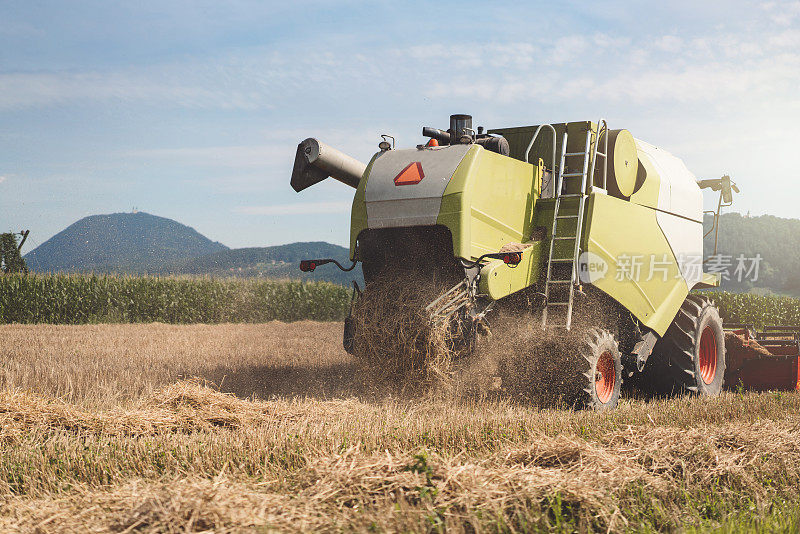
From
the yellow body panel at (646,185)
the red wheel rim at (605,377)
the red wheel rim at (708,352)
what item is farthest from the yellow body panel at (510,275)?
the red wheel rim at (708,352)

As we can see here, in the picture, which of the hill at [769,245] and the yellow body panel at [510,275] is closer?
the yellow body panel at [510,275]

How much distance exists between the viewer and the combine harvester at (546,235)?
617 centimetres

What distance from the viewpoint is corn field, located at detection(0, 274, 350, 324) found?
65.3 feet

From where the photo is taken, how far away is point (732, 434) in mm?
4828

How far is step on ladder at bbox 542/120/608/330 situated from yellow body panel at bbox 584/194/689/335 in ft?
0.45

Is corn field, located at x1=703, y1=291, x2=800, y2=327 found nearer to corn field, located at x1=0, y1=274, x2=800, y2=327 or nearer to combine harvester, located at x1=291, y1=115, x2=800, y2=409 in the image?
corn field, located at x1=0, y1=274, x2=800, y2=327

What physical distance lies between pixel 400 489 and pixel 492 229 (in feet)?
10.7

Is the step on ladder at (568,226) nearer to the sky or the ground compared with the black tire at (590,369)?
nearer to the sky

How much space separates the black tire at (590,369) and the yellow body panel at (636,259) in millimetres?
520

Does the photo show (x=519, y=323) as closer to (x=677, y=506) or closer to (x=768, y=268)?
(x=677, y=506)

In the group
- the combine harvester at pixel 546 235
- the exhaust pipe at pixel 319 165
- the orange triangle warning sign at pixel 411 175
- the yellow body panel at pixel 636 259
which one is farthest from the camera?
the exhaust pipe at pixel 319 165

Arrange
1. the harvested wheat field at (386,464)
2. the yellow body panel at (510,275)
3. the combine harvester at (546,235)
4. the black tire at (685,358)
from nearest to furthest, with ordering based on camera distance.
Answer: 1. the harvested wheat field at (386,464)
2. the yellow body panel at (510,275)
3. the combine harvester at (546,235)
4. the black tire at (685,358)

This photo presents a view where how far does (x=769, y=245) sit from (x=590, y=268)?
105 m

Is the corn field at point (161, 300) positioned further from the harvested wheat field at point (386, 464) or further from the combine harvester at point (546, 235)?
the combine harvester at point (546, 235)
